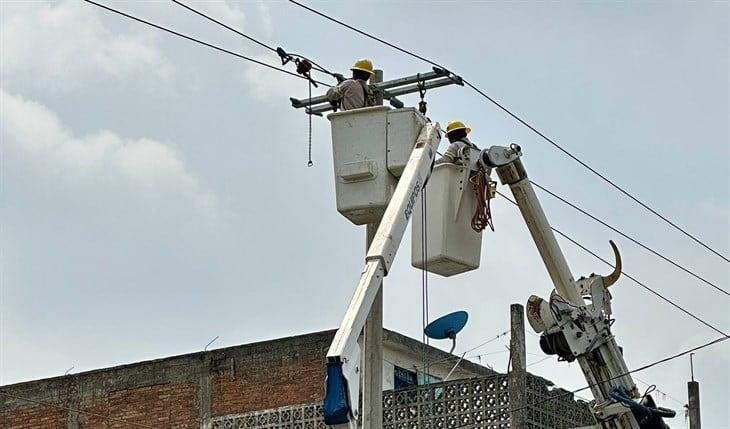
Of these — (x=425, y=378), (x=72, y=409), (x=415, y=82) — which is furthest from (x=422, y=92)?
(x=72, y=409)

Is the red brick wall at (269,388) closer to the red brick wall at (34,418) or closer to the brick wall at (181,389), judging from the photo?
the brick wall at (181,389)

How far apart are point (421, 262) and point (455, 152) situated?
1347mm

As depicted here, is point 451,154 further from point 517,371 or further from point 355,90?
point 517,371

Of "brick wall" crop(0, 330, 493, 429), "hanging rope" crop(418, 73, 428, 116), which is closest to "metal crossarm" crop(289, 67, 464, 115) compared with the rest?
"hanging rope" crop(418, 73, 428, 116)

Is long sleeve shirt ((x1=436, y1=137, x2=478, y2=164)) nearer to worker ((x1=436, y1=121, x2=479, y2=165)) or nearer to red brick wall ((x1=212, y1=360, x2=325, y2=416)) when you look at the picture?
worker ((x1=436, y1=121, x2=479, y2=165))

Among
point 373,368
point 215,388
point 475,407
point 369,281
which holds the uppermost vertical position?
point 215,388

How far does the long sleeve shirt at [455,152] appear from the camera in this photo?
681 inches

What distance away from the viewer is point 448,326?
21156 millimetres

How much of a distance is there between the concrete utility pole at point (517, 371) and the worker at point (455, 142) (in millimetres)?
3926

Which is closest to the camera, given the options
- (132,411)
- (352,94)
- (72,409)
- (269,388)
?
(352,94)

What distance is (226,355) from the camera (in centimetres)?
2627

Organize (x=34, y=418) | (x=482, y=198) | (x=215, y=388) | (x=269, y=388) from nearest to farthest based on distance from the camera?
(x=482, y=198) < (x=269, y=388) < (x=215, y=388) < (x=34, y=418)

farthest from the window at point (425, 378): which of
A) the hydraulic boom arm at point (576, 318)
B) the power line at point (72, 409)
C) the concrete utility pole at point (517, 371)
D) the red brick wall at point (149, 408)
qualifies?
the hydraulic boom arm at point (576, 318)

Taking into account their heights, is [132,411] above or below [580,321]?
above
